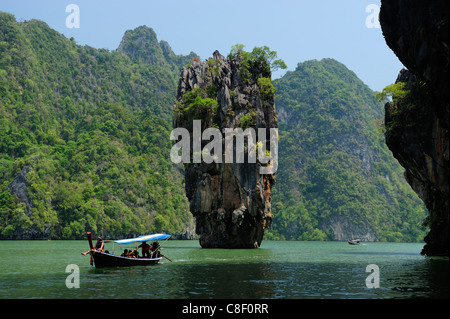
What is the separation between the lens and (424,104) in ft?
105

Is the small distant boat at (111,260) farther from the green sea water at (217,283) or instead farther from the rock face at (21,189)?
the rock face at (21,189)

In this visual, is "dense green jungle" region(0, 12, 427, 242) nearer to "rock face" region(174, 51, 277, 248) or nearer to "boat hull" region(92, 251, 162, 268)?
"rock face" region(174, 51, 277, 248)

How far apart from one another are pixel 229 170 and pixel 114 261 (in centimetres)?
2700

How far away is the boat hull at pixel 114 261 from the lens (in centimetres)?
2894

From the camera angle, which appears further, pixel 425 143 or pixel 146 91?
pixel 146 91

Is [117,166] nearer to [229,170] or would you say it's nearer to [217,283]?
[229,170]

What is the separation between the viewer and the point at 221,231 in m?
57.2

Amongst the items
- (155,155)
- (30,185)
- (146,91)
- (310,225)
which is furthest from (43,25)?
(310,225)

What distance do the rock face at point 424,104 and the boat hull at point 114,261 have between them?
1909 cm

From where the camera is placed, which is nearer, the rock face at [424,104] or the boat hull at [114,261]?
the rock face at [424,104]

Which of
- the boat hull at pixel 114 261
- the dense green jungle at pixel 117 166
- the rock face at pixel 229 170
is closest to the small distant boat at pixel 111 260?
the boat hull at pixel 114 261

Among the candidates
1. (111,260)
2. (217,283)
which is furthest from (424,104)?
(111,260)
